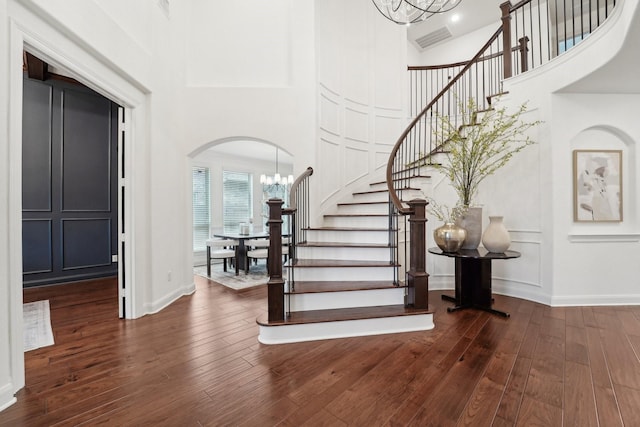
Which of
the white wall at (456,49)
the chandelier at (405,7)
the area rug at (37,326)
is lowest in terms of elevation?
the area rug at (37,326)

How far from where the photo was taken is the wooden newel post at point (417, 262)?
9.56 feet

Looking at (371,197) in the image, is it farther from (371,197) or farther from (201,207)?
(201,207)

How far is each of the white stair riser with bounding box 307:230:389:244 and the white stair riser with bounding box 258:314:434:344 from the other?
1.17 metres

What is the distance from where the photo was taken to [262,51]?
4.36 m

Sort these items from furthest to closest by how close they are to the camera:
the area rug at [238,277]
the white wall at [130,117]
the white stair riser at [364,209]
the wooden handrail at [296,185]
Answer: the area rug at [238,277] → the white stair riser at [364,209] → the wooden handrail at [296,185] → the white wall at [130,117]

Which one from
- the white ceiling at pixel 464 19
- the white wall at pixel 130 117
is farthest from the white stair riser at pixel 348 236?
the white ceiling at pixel 464 19

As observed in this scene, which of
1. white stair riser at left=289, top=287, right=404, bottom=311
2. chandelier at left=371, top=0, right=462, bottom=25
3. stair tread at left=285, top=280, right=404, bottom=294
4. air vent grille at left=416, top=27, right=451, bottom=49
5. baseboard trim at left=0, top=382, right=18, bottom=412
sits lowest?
baseboard trim at left=0, top=382, right=18, bottom=412

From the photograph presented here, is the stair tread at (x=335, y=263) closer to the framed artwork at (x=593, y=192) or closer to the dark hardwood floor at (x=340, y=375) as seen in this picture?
the dark hardwood floor at (x=340, y=375)

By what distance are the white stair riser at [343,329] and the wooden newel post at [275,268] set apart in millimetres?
134

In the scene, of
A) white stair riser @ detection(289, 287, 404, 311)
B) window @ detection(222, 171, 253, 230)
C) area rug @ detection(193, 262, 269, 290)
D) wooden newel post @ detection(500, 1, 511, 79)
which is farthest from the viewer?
window @ detection(222, 171, 253, 230)

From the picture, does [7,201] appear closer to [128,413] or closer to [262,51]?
[128,413]

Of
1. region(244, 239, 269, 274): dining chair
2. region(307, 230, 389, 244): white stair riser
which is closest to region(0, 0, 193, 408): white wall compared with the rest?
region(244, 239, 269, 274): dining chair

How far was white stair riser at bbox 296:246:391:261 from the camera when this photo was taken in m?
3.55

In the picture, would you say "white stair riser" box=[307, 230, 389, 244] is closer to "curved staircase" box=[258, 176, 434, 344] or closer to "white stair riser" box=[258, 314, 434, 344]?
"curved staircase" box=[258, 176, 434, 344]
